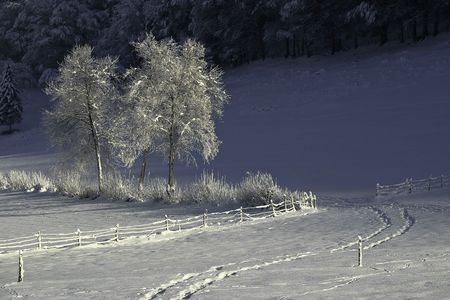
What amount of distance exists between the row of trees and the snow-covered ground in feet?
12.1

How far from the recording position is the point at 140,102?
30.8 m

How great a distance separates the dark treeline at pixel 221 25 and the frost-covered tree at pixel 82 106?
33.3 metres

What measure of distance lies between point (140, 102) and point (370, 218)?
13419 mm

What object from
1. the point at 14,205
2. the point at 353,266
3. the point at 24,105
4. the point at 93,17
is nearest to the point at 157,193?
the point at 14,205

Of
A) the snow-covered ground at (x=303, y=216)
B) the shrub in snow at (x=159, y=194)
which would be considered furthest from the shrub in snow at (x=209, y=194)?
the snow-covered ground at (x=303, y=216)

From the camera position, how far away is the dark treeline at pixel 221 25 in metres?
62.9

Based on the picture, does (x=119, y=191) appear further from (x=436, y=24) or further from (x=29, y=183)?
(x=436, y=24)

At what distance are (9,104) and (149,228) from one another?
53807mm

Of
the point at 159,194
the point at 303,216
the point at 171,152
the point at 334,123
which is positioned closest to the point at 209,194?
the point at 159,194

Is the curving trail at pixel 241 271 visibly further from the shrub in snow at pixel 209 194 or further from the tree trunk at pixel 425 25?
the tree trunk at pixel 425 25

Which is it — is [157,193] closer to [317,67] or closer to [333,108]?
[333,108]

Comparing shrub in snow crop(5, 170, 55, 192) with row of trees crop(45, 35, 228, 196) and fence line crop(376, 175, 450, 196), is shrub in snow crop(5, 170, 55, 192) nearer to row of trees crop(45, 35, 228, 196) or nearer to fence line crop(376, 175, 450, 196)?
row of trees crop(45, 35, 228, 196)

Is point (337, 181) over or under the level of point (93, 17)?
under

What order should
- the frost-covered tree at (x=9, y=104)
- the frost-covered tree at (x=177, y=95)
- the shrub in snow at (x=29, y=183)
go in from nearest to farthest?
the frost-covered tree at (x=177, y=95) < the shrub in snow at (x=29, y=183) < the frost-covered tree at (x=9, y=104)
